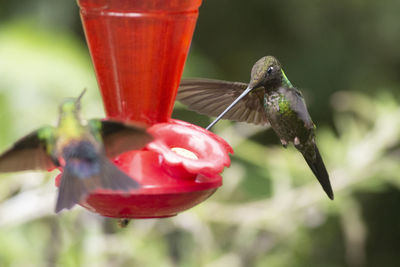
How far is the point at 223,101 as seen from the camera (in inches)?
108

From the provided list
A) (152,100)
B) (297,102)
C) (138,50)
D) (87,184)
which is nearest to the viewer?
(87,184)

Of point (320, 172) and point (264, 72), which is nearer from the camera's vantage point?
point (264, 72)

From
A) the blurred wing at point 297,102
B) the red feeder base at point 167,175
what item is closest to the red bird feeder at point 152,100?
the red feeder base at point 167,175

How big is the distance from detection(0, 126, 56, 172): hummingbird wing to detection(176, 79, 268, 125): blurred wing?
83 centimetres

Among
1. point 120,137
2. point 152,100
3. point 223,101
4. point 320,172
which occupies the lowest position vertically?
point 320,172

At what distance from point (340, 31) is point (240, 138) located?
3342mm

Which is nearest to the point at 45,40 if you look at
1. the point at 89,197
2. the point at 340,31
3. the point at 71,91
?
the point at 71,91

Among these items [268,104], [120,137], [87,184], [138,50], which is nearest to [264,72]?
[268,104]

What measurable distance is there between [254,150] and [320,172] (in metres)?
1.85

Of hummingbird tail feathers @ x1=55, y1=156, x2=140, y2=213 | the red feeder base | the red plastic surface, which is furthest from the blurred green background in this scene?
hummingbird tail feathers @ x1=55, y1=156, x2=140, y2=213

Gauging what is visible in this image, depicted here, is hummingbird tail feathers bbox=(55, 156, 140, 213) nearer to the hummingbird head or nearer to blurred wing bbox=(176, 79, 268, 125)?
the hummingbird head

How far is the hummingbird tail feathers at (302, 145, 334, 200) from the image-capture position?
2.63 metres

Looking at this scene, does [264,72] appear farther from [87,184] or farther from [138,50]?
[87,184]

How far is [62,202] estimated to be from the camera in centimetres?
188
